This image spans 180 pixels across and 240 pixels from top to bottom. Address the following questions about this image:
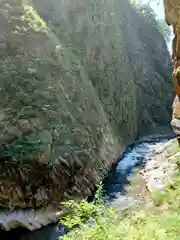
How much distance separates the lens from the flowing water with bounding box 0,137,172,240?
12141 millimetres

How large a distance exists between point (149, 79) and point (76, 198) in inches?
1211

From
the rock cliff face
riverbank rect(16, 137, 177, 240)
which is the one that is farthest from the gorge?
riverbank rect(16, 137, 177, 240)

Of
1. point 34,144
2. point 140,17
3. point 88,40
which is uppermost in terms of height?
point 140,17

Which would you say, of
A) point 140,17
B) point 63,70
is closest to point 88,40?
point 63,70

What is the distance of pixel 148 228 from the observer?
6215 millimetres

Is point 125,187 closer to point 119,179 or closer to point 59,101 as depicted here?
point 119,179

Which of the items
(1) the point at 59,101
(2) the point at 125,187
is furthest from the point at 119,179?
(1) the point at 59,101

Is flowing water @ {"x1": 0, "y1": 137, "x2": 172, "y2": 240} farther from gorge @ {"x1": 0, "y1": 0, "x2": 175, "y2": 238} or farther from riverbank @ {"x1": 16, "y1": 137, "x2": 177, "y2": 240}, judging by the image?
gorge @ {"x1": 0, "y1": 0, "x2": 175, "y2": 238}

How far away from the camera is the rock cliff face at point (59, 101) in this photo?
A: 1382 cm

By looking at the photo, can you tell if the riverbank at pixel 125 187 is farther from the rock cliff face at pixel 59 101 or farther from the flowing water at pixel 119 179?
the rock cliff face at pixel 59 101

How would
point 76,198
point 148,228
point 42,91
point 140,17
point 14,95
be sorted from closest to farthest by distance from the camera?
point 148,228 → point 76,198 → point 14,95 → point 42,91 → point 140,17

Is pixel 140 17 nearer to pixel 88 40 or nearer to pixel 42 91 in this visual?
pixel 88 40

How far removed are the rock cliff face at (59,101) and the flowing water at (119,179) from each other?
2.68 ft

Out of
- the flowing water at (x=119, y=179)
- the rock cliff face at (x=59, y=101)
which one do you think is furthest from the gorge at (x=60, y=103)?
the flowing water at (x=119, y=179)
